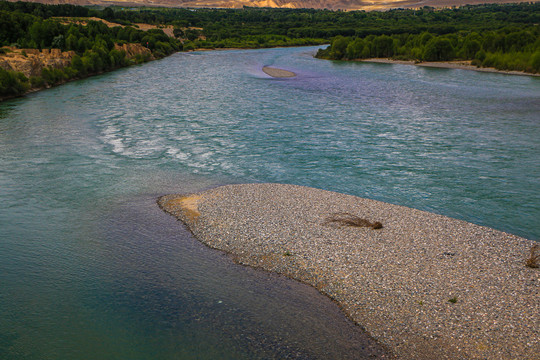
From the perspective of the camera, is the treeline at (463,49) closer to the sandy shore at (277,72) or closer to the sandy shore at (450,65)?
the sandy shore at (450,65)

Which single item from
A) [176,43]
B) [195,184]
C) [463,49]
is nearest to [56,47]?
[176,43]

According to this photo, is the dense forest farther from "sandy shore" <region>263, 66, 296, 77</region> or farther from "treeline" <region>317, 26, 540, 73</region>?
"sandy shore" <region>263, 66, 296, 77</region>

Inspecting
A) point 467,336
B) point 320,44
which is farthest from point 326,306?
point 320,44

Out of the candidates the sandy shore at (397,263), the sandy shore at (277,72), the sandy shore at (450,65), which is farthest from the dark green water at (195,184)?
the sandy shore at (450,65)

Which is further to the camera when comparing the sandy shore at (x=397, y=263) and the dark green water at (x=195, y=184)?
the dark green water at (x=195, y=184)

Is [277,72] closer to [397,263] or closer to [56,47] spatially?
[56,47]

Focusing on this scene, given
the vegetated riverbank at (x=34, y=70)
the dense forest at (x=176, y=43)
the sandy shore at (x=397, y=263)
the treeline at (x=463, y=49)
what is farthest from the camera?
the treeline at (x=463, y=49)

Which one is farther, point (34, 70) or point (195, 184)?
point (34, 70)
